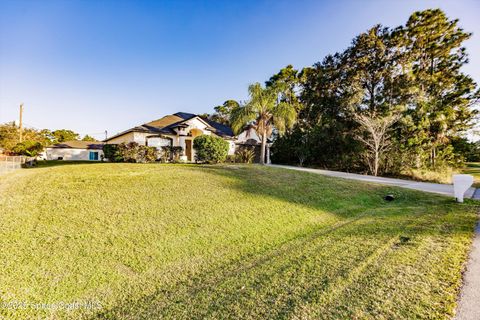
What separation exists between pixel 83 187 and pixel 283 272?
678 centimetres

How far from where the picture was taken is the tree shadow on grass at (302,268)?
8.75 ft

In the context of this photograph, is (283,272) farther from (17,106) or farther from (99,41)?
(17,106)

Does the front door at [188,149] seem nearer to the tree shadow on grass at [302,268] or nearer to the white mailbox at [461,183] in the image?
the tree shadow on grass at [302,268]

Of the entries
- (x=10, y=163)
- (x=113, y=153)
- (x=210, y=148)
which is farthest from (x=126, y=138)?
(x=210, y=148)

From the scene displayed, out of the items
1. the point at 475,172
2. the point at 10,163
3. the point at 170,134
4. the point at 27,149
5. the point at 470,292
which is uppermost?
the point at 170,134

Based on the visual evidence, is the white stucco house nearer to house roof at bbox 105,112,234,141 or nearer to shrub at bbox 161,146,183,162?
house roof at bbox 105,112,234,141

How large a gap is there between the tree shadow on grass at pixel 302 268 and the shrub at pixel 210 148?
7983 mm

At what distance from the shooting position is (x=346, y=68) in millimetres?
22750

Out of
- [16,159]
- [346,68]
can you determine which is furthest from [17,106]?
[346,68]

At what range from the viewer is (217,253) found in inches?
168

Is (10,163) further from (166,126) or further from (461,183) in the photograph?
(461,183)

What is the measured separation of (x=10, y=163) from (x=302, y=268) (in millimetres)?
17223

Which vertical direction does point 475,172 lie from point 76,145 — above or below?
below

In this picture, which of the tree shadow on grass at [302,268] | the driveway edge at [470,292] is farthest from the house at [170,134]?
the driveway edge at [470,292]
